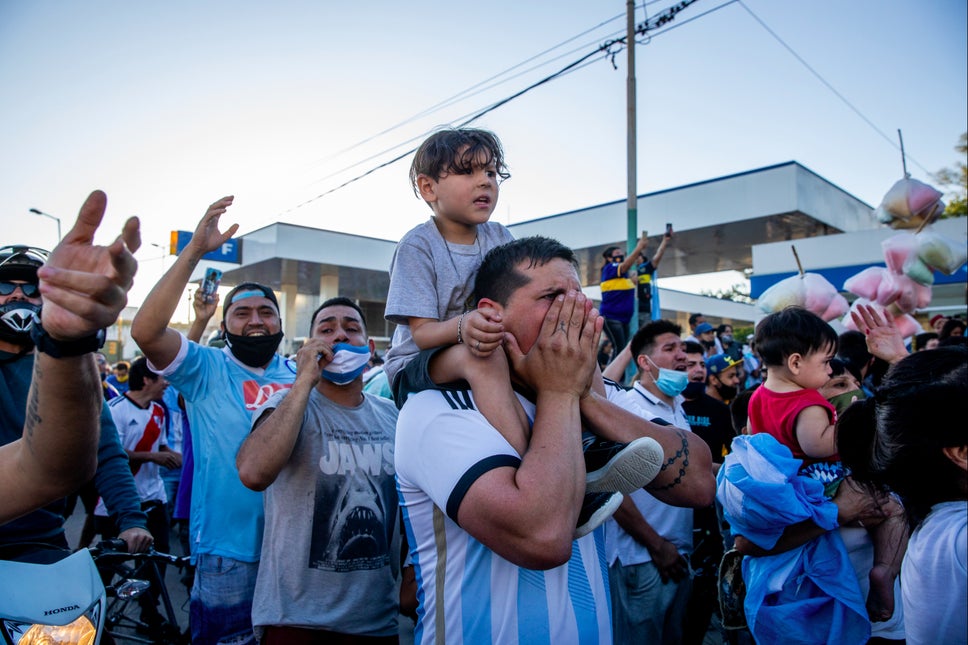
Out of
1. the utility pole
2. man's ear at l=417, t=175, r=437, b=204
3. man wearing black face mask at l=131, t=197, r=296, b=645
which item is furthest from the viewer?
the utility pole

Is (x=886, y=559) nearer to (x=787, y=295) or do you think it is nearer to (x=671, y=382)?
(x=671, y=382)

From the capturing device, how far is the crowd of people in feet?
5.26

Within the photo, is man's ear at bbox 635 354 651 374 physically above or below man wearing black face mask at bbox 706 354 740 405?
above

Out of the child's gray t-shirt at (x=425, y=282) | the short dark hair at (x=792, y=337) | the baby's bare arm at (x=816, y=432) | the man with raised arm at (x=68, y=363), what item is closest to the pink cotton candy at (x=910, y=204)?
the short dark hair at (x=792, y=337)

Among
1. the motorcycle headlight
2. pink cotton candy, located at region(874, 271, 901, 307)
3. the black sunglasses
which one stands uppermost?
pink cotton candy, located at region(874, 271, 901, 307)

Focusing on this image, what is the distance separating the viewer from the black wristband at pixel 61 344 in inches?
58.8

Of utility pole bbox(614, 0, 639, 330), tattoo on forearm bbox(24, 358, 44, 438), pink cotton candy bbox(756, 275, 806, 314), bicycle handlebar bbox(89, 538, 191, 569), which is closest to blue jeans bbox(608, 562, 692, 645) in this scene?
bicycle handlebar bbox(89, 538, 191, 569)

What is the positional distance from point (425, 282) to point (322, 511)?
4.17 feet

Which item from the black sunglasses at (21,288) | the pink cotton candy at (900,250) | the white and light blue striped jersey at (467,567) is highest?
the pink cotton candy at (900,250)

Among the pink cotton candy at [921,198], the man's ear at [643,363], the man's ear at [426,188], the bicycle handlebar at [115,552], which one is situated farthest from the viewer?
the pink cotton candy at [921,198]

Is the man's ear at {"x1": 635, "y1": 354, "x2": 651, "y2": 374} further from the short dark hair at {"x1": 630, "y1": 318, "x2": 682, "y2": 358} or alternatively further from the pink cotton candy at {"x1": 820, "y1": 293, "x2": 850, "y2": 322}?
the pink cotton candy at {"x1": 820, "y1": 293, "x2": 850, "y2": 322}

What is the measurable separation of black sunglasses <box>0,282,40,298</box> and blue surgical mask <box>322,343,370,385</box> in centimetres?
127

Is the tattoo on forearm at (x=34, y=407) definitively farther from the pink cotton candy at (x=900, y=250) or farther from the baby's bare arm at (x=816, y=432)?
the pink cotton candy at (x=900, y=250)

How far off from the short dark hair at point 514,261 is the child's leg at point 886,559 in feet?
6.74
